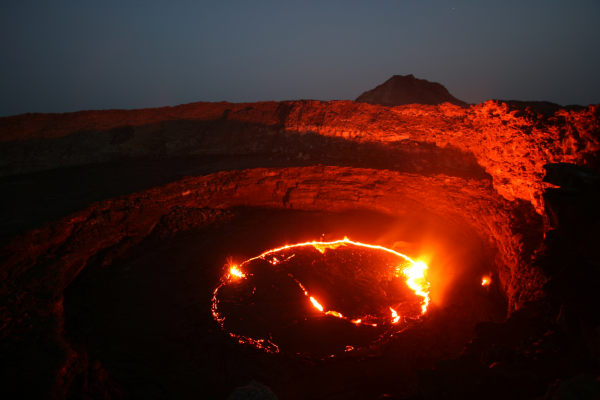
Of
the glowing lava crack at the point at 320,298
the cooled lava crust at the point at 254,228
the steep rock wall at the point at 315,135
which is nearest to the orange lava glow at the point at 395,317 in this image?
the glowing lava crack at the point at 320,298

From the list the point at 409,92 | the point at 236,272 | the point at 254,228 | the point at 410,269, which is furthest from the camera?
the point at 409,92

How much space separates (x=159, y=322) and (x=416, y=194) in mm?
9004

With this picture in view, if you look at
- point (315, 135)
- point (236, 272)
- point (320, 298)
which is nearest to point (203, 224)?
point (236, 272)

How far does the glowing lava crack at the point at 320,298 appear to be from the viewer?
228 inches

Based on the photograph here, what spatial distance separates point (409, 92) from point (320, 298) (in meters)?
20.6

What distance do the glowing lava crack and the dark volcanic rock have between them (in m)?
16.9

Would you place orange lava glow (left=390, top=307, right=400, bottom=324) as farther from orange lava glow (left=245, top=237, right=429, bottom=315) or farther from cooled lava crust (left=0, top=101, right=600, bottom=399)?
orange lava glow (left=245, top=237, right=429, bottom=315)

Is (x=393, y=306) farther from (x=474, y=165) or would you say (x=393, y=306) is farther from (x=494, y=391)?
(x=474, y=165)

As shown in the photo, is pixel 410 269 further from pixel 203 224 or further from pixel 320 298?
pixel 203 224

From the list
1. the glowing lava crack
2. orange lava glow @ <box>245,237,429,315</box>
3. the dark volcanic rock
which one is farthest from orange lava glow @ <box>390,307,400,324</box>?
the dark volcanic rock

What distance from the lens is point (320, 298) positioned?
6.84 meters

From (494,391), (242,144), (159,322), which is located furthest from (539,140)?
(242,144)

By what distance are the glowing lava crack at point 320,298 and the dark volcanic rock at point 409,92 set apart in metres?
16.9

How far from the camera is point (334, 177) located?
39.7 ft
